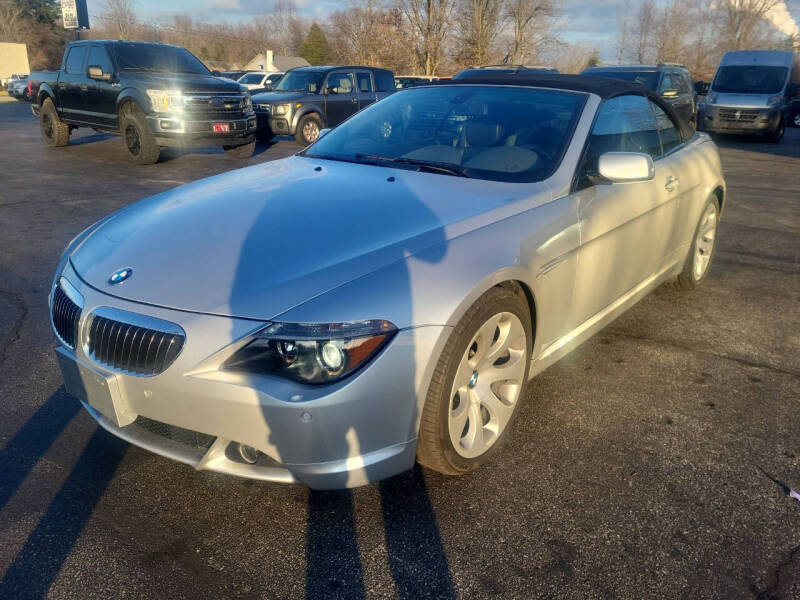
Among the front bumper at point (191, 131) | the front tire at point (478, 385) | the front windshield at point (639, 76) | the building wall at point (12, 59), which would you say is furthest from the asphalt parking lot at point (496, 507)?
the building wall at point (12, 59)

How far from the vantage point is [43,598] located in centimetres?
204

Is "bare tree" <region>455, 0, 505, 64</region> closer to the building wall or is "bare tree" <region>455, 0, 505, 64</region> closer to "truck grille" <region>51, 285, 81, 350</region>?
the building wall

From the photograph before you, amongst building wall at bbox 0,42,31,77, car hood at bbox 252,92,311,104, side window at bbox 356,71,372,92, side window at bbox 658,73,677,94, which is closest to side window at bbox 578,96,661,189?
side window at bbox 658,73,677,94

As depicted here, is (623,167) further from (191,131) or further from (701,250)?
(191,131)

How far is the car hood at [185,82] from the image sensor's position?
35.2ft

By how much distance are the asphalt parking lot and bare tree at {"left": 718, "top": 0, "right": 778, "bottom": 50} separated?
69.7 metres

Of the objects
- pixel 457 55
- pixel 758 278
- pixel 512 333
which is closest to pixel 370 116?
pixel 512 333

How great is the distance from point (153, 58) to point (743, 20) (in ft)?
219

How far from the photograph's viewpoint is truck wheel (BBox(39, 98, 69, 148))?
13.0 m

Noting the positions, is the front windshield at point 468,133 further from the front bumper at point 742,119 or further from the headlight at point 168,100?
the front bumper at point 742,119

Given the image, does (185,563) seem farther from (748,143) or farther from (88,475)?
(748,143)

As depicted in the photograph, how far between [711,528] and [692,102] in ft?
44.7

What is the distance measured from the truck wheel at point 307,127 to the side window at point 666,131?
1013cm

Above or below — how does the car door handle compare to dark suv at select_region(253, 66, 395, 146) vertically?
above
